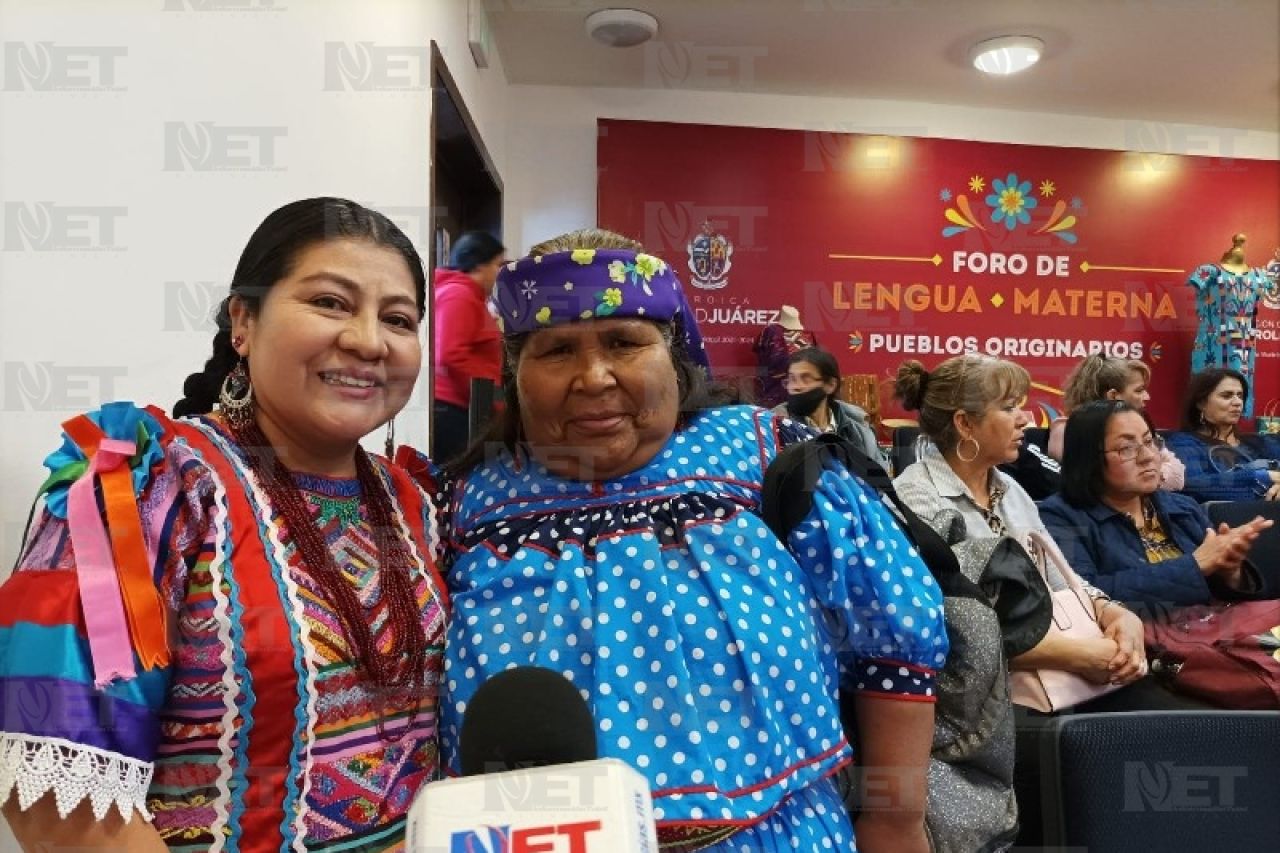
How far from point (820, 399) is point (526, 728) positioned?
12.2 ft

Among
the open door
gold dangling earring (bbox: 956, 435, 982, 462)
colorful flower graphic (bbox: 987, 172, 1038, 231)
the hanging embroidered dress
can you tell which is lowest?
gold dangling earring (bbox: 956, 435, 982, 462)

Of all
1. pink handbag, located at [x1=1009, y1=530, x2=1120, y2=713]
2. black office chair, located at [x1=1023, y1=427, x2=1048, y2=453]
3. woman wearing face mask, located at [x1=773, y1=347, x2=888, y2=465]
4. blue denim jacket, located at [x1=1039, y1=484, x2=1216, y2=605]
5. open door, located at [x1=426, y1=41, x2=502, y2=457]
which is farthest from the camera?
black office chair, located at [x1=1023, y1=427, x2=1048, y2=453]

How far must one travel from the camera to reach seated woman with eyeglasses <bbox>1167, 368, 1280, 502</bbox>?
3.73 meters

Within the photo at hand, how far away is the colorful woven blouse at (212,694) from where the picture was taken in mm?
796

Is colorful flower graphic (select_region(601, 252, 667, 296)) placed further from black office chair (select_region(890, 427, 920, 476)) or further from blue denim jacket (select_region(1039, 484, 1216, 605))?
black office chair (select_region(890, 427, 920, 476))

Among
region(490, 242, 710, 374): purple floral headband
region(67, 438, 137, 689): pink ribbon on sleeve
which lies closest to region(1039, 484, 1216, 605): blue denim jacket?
region(490, 242, 710, 374): purple floral headband

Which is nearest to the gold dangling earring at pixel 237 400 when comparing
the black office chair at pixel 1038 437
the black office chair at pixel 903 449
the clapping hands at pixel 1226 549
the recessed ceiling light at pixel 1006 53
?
the clapping hands at pixel 1226 549

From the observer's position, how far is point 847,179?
5.78 metres

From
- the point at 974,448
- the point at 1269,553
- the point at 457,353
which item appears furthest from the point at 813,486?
the point at 457,353

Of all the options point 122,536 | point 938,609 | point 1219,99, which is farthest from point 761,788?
point 1219,99

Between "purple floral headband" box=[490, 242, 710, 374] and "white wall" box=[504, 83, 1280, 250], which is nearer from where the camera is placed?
"purple floral headband" box=[490, 242, 710, 374]

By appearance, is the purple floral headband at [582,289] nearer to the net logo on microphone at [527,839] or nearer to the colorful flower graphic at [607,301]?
the colorful flower graphic at [607,301]

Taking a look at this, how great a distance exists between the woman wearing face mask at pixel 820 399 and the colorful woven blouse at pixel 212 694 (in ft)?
10.5

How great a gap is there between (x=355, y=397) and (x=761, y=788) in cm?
65
